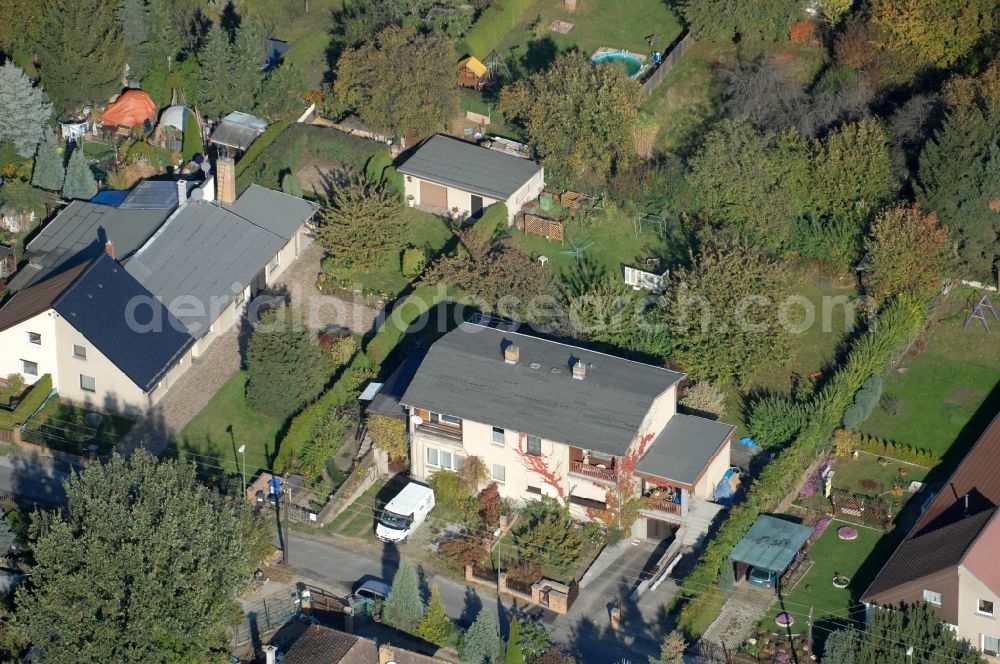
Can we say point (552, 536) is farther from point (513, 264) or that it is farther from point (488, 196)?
point (488, 196)

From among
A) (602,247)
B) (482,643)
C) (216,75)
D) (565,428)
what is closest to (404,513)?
(565,428)

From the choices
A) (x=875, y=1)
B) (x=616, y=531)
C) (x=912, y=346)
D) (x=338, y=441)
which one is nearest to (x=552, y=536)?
(x=616, y=531)

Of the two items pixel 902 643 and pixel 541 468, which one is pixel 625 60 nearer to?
pixel 541 468

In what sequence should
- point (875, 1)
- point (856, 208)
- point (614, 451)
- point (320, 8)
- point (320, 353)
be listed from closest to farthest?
point (614, 451) < point (320, 353) < point (856, 208) < point (875, 1) < point (320, 8)

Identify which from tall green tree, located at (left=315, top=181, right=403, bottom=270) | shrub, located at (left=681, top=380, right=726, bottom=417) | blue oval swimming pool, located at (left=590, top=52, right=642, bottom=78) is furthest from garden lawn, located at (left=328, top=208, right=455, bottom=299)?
shrub, located at (left=681, top=380, right=726, bottom=417)

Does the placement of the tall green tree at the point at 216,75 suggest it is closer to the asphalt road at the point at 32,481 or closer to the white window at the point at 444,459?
the asphalt road at the point at 32,481

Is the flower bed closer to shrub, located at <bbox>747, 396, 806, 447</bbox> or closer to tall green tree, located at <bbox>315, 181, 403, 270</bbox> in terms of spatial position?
shrub, located at <bbox>747, 396, 806, 447</bbox>

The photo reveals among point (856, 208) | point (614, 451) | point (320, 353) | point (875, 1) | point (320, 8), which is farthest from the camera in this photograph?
point (320, 8)

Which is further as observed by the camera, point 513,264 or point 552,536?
point 513,264
